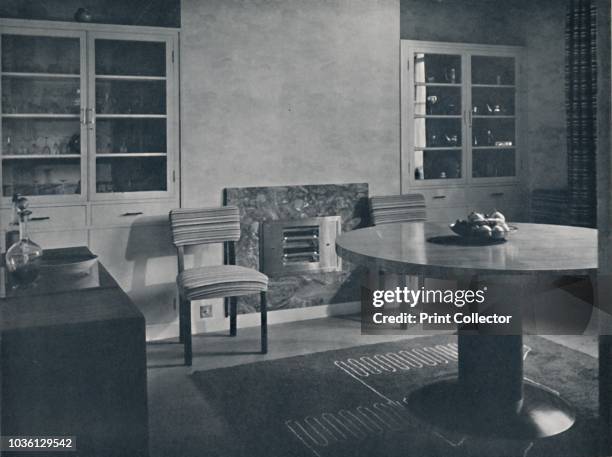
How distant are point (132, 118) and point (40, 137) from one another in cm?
61

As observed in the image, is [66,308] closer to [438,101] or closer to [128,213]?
[128,213]

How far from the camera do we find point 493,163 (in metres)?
5.73

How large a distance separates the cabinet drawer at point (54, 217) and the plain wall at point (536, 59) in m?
3.36

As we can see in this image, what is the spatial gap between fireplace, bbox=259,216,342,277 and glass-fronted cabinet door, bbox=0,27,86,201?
1384mm

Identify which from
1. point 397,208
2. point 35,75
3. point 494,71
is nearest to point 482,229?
point 397,208

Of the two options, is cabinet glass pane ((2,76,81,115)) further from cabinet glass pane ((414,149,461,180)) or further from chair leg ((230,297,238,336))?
cabinet glass pane ((414,149,461,180))

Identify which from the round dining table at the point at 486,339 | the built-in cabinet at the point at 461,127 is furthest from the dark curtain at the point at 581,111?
the round dining table at the point at 486,339

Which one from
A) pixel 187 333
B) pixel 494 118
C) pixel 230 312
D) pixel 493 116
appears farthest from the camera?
pixel 494 118

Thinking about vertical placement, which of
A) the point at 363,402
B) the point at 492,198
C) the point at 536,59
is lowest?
the point at 363,402

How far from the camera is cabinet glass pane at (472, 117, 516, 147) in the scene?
5.69 m

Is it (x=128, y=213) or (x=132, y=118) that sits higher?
(x=132, y=118)

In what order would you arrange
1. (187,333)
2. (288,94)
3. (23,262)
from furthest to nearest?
(288,94), (187,333), (23,262)

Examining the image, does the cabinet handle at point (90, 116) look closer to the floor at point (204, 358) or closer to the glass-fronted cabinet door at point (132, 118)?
the glass-fronted cabinet door at point (132, 118)

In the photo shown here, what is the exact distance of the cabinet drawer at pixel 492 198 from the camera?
5.55 meters
